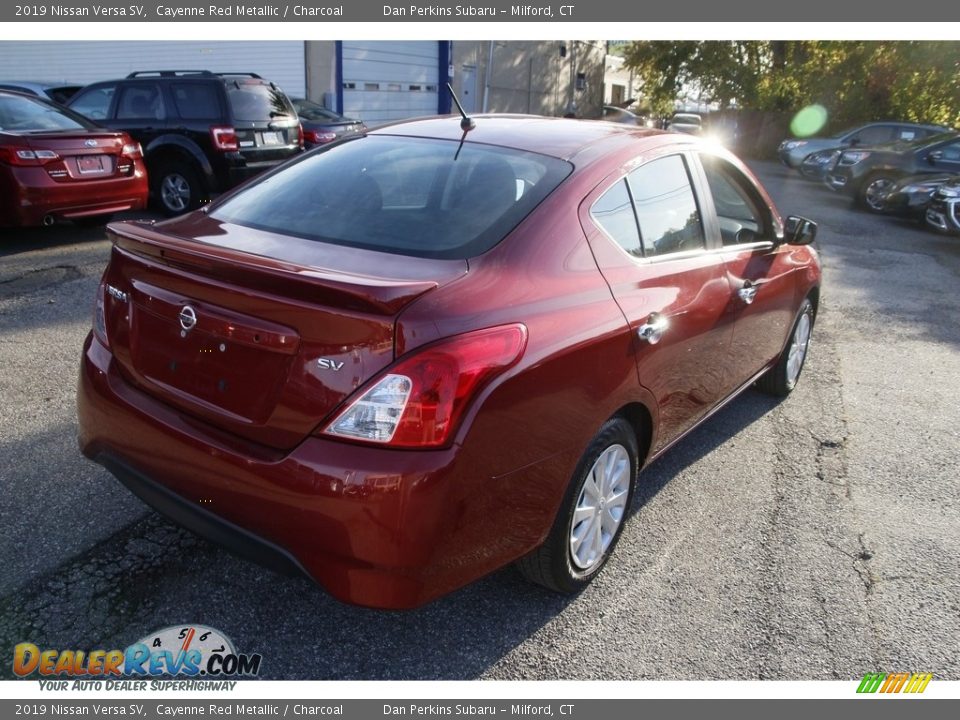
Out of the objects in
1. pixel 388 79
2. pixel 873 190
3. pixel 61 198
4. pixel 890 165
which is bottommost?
pixel 873 190

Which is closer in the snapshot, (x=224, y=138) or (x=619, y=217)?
(x=619, y=217)

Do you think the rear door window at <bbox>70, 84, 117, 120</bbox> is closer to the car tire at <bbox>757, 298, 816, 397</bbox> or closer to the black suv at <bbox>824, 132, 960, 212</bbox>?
the car tire at <bbox>757, 298, 816, 397</bbox>

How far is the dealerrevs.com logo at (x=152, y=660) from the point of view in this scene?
244 cm

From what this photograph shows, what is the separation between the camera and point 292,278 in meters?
2.23

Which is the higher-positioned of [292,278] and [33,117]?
[33,117]

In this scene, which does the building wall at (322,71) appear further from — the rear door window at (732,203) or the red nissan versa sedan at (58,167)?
the rear door window at (732,203)

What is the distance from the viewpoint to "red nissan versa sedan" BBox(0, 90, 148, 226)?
694 centimetres

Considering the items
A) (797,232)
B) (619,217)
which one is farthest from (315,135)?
(619,217)

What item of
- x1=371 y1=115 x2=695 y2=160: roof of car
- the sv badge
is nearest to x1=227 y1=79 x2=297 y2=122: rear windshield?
x1=371 y1=115 x2=695 y2=160: roof of car

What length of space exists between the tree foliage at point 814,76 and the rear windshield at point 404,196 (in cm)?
2726

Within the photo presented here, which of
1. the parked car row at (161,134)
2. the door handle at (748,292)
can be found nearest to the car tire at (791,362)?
the door handle at (748,292)

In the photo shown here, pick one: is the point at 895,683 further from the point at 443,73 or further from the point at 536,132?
the point at 443,73

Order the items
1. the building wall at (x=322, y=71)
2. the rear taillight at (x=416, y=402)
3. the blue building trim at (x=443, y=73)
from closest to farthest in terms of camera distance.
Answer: the rear taillight at (x=416, y=402) → the building wall at (x=322, y=71) → the blue building trim at (x=443, y=73)

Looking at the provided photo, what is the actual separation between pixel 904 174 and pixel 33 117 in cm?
Result: 1321
